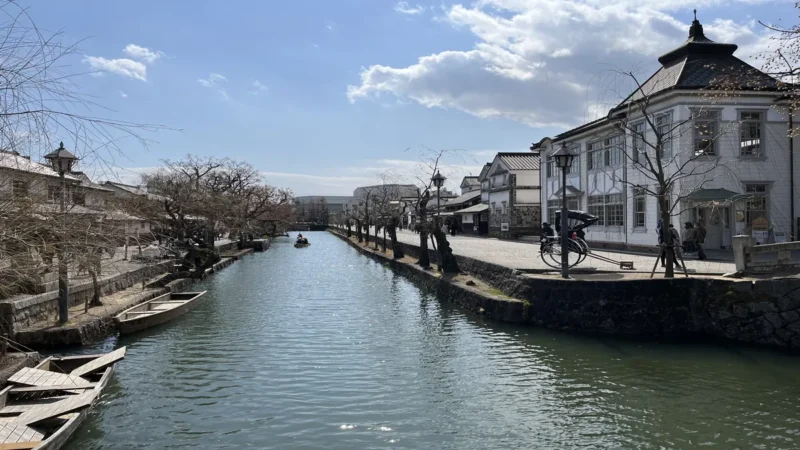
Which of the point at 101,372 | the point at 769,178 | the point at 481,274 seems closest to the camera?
the point at 101,372

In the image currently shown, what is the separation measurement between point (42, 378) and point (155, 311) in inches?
271

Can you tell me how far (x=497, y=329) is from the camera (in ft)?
45.0

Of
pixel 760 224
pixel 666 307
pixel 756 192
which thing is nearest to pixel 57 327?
pixel 666 307

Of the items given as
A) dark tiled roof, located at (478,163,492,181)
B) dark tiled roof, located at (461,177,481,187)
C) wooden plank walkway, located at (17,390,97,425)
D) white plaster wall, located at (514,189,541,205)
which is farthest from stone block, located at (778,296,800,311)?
dark tiled roof, located at (461,177,481,187)

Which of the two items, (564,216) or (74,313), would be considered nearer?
(74,313)

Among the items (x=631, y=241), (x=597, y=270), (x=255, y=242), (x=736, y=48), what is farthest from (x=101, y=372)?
(x=255, y=242)

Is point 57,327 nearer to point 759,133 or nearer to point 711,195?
point 711,195

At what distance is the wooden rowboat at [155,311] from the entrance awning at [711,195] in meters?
17.1

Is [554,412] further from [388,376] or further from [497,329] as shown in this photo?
[497,329]

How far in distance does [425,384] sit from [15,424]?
578 cm

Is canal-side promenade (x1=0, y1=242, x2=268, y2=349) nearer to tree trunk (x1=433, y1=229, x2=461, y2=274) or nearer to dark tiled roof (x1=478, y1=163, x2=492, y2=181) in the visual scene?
tree trunk (x1=433, y1=229, x2=461, y2=274)

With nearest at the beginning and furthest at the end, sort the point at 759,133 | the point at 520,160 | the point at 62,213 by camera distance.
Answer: the point at 62,213 < the point at 759,133 < the point at 520,160

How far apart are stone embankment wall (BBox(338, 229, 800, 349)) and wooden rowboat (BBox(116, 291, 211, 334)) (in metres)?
8.45

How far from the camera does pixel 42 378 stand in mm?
7680
